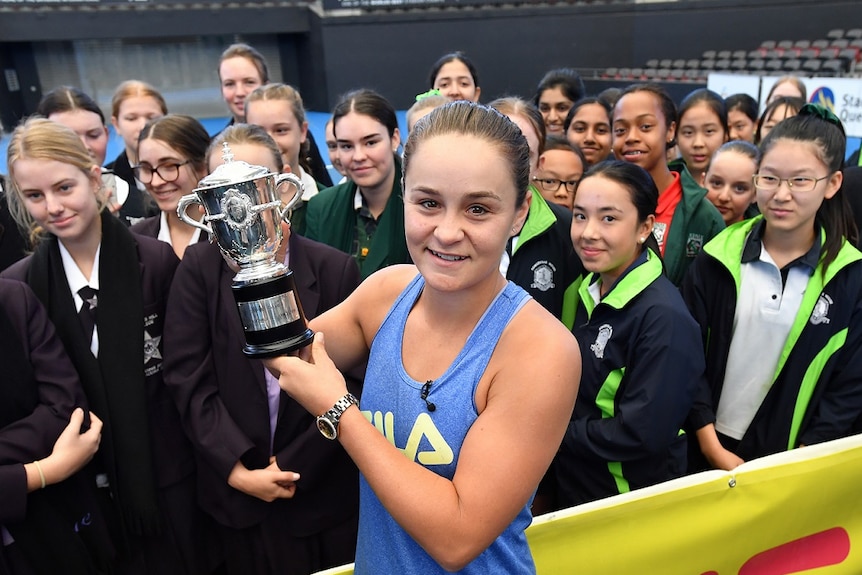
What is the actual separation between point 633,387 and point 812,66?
40.5ft

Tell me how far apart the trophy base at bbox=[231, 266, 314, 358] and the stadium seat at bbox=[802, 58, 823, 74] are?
43.2 feet

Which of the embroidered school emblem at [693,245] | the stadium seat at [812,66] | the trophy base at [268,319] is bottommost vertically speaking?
the embroidered school emblem at [693,245]

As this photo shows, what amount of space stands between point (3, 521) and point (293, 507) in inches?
29.8

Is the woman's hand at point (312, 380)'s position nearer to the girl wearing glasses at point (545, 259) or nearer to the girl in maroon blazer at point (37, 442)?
the girl in maroon blazer at point (37, 442)

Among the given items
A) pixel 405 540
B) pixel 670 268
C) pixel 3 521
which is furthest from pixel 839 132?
pixel 3 521

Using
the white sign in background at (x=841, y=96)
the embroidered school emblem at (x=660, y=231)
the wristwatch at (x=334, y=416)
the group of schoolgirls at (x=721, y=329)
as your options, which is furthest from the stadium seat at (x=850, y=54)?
the wristwatch at (x=334, y=416)

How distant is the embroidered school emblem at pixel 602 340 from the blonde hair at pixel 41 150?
5.46 ft

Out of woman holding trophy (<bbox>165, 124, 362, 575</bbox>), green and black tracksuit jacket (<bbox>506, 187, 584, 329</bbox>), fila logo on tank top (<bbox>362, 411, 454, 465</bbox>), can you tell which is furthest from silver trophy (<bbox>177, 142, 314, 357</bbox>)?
green and black tracksuit jacket (<bbox>506, 187, 584, 329</bbox>)

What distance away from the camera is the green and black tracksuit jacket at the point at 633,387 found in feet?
6.04

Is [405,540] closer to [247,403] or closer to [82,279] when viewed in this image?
[247,403]

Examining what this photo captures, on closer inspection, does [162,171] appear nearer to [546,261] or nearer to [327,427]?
[546,261]

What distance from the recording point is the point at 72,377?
69.7 inches

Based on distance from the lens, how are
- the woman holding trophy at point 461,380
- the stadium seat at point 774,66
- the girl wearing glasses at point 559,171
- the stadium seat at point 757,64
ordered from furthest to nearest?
the stadium seat at point 757,64
the stadium seat at point 774,66
the girl wearing glasses at point 559,171
the woman holding trophy at point 461,380

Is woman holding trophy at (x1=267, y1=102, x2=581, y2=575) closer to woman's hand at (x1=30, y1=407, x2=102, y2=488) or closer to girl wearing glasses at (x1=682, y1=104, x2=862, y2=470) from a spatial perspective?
woman's hand at (x1=30, y1=407, x2=102, y2=488)
